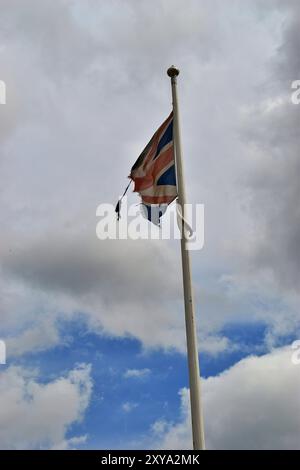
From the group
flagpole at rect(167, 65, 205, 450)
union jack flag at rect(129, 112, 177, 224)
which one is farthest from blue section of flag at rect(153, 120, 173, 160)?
flagpole at rect(167, 65, 205, 450)

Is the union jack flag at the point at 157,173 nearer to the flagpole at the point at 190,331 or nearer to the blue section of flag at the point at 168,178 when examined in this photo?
the blue section of flag at the point at 168,178

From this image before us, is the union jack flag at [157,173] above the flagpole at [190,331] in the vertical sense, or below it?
above

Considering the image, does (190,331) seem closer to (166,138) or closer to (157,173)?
(157,173)

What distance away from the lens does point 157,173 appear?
2395 cm

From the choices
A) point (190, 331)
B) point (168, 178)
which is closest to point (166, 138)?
point (168, 178)

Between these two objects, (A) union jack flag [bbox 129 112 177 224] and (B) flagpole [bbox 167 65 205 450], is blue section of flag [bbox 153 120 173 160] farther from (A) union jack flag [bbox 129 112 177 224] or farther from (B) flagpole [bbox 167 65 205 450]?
(B) flagpole [bbox 167 65 205 450]

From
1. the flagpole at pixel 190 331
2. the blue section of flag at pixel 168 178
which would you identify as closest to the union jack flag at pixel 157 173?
the blue section of flag at pixel 168 178

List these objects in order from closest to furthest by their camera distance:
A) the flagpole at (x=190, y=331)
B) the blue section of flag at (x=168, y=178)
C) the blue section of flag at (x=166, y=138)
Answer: the flagpole at (x=190, y=331)
the blue section of flag at (x=168, y=178)
the blue section of flag at (x=166, y=138)

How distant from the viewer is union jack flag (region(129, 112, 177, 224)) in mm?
23391

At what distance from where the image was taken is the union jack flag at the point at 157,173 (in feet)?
76.7
